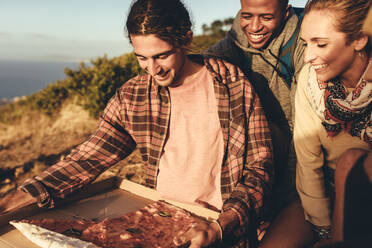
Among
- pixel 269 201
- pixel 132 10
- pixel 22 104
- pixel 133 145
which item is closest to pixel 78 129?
pixel 22 104

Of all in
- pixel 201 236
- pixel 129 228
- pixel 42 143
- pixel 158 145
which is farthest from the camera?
pixel 42 143

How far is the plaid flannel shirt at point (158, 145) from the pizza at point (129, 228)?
248 millimetres

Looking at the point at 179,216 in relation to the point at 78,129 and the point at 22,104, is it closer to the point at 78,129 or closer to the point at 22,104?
the point at 78,129

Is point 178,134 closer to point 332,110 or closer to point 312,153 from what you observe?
point 312,153

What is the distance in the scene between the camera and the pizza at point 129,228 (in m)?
1.66

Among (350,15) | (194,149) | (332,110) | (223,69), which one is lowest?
(194,149)

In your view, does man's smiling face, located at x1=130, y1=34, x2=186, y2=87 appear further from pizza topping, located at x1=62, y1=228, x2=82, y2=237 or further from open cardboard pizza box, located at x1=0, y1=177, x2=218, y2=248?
pizza topping, located at x1=62, y1=228, x2=82, y2=237

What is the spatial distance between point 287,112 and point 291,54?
43cm

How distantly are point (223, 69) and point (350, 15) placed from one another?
2.66 feet

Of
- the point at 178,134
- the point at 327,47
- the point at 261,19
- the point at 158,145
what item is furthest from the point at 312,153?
the point at 261,19

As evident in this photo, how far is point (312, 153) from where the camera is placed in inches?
76.4

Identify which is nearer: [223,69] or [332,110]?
[332,110]

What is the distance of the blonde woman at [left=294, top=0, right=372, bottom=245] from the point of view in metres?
1.52

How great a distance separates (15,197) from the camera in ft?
6.27
